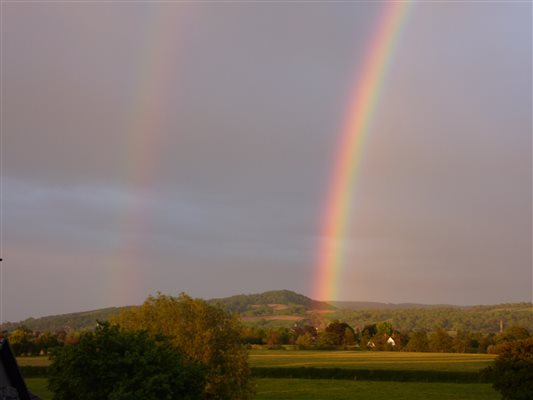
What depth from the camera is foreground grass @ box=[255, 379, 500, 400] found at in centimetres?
7200

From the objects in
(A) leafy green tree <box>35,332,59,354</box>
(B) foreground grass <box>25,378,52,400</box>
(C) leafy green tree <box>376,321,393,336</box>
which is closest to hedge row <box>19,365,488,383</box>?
(B) foreground grass <box>25,378,52,400</box>

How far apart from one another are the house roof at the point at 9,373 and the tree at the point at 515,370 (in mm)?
40771

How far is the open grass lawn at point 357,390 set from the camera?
235 feet

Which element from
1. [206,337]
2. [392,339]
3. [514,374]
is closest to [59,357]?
[206,337]

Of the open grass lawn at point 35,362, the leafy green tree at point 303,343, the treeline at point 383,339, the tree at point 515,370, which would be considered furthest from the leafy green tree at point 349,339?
the tree at point 515,370

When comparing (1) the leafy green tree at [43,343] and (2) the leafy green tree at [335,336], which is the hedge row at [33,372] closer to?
(1) the leafy green tree at [43,343]

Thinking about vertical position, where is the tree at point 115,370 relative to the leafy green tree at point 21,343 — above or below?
above

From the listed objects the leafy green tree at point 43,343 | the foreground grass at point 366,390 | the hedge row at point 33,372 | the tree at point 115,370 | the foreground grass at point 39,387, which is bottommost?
the foreground grass at point 366,390

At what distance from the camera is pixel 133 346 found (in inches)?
1409

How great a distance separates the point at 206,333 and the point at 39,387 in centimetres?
3436

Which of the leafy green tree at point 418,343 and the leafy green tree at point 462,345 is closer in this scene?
the leafy green tree at point 462,345

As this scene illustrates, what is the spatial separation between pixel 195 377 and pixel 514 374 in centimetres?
2852

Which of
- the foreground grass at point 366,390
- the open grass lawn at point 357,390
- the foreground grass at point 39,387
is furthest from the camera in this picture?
the foreground grass at point 366,390

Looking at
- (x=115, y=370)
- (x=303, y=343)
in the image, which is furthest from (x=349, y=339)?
(x=115, y=370)
